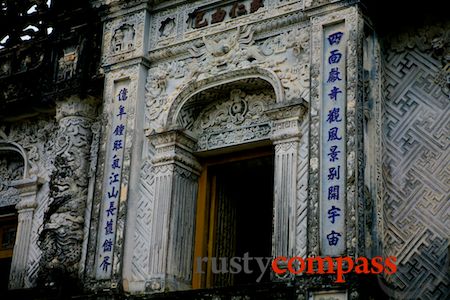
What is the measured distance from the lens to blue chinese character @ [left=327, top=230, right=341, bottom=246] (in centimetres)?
912

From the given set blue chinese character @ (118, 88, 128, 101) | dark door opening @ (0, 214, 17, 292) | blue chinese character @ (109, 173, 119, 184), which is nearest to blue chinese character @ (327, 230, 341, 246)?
blue chinese character @ (109, 173, 119, 184)

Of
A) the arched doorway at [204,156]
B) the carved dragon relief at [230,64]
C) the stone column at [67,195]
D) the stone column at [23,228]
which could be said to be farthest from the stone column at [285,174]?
the stone column at [23,228]

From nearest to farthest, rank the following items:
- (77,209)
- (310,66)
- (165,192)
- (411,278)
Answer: (411,278) → (310,66) → (165,192) → (77,209)

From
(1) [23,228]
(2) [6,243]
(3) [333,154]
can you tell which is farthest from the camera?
(2) [6,243]

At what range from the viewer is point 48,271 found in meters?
11.0

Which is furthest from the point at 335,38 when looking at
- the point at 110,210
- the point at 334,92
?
the point at 110,210

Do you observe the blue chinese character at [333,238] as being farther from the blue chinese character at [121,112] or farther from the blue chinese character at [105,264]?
the blue chinese character at [121,112]

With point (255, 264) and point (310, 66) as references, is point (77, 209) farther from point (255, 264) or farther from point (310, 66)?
point (310, 66)

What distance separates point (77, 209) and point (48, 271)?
914mm

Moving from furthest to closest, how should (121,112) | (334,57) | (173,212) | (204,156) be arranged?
(121,112), (204,156), (173,212), (334,57)

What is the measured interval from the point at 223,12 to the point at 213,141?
1674 mm

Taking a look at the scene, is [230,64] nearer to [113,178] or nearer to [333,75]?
[333,75]

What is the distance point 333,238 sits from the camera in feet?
30.0

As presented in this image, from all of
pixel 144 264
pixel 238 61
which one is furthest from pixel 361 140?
pixel 144 264
